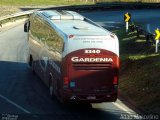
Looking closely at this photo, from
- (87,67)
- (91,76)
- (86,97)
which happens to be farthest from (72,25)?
(86,97)

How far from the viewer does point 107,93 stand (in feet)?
58.3

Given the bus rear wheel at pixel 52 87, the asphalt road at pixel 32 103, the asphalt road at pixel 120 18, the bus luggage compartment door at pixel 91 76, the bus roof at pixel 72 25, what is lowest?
the asphalt road at pixel 120 18

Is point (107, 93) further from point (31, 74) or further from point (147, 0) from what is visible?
point (147, 0)

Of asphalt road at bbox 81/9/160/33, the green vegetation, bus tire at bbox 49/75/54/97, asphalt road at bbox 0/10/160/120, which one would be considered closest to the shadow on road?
asphalt road at bbox 0/10/160/120

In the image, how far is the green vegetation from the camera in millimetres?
18142

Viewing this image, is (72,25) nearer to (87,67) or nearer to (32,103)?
(87,67)

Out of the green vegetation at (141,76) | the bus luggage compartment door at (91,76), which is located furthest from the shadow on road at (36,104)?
the green vegetation at (141,76)

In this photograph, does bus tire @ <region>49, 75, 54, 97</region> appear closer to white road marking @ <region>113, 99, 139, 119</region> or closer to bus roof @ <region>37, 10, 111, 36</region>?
bus roof @ <region>37, 10, 111, 36</region>

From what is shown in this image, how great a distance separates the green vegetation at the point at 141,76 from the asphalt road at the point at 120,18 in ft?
50.0

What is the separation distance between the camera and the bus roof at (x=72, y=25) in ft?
60.3

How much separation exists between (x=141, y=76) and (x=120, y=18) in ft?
105

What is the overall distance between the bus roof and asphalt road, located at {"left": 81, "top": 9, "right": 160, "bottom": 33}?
19.1 meters

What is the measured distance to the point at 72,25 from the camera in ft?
65.4

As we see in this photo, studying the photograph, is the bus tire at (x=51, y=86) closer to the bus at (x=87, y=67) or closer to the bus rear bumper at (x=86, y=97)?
the bus at (x=87, y=67)
